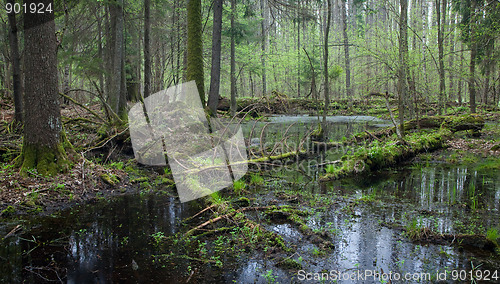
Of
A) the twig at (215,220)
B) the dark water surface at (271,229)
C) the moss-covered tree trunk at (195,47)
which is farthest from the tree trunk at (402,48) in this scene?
the twig at (215,220)

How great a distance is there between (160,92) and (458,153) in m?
14.4

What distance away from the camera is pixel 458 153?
1020 centimetres

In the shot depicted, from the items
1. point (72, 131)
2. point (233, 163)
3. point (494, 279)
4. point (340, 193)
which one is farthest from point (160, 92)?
point (494, 279)

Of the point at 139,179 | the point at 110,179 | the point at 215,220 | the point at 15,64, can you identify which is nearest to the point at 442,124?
the point at 215,220

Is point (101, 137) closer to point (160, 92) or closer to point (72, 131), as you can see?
point (72, 131)

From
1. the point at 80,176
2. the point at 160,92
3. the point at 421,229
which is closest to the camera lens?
the point at 421,229

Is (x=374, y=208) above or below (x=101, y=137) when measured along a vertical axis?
below
